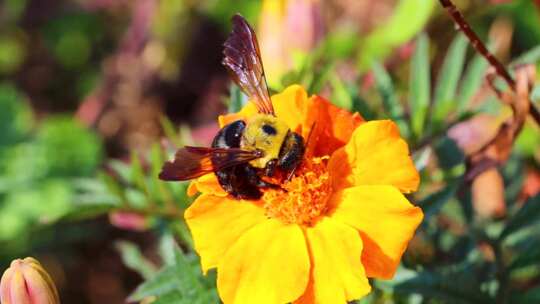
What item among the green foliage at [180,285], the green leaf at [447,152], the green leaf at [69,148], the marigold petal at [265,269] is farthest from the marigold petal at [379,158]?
the green leaf at [69,148]

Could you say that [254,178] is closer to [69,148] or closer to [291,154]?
[291,154]

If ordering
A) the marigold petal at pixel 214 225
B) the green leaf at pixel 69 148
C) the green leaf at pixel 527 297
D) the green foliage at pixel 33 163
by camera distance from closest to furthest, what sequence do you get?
1. the marigold petal at pixel 214 225
2. the green leaf at pixel 527 297
3. the green foliage at pixel 33 163
4. the green leaf at pixel 69 148

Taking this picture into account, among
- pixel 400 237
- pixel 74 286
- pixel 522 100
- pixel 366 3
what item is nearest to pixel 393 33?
pixel 366 3

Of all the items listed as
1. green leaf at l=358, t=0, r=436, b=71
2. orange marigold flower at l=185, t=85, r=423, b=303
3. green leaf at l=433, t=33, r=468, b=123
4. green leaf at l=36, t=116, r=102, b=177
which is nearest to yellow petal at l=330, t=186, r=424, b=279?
orange marigold flower at l=185, t=85, r=423, b=303

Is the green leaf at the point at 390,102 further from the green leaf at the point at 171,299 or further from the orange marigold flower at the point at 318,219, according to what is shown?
the green leaf at the point at 171,299

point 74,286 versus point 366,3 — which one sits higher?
point 366,3

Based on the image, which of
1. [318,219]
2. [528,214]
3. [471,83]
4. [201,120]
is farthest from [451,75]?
[201,120]

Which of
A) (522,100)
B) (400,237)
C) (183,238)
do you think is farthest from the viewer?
(183,238)

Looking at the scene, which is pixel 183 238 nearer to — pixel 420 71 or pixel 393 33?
pixel 420 71
